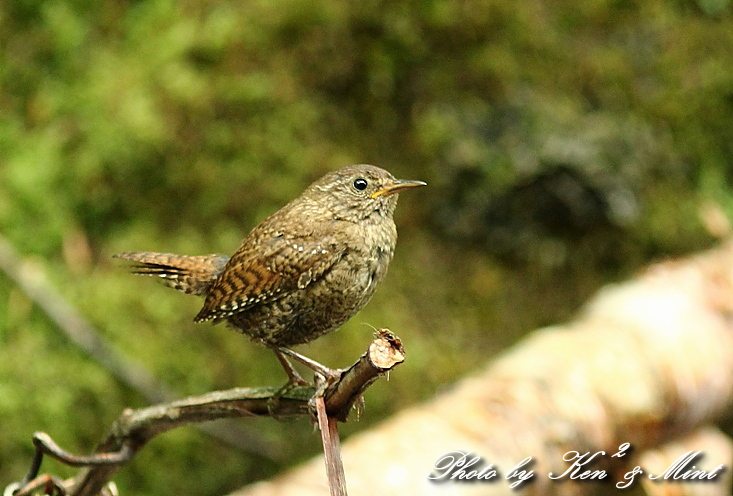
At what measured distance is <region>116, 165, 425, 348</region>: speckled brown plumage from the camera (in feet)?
7.06

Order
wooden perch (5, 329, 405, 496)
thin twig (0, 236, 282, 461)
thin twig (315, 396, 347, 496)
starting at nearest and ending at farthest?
thin twig (315, 396, 347, 496)
wooden perch (5, 329, 405, 496)
thin twig (0, 236, 282, 461)

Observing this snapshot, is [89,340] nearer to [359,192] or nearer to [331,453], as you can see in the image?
[359,192]

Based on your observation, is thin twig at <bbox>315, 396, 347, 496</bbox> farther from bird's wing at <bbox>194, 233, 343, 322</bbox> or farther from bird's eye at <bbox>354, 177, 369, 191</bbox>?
bird's eye at <bbox>354, 177, 369, 191</bbox>

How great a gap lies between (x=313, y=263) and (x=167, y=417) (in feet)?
1.78

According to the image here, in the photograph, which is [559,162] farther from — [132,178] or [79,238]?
[79,238]

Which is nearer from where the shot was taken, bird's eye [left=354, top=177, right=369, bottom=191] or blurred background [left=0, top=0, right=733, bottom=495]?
bird's eye [left=354, top=177, right=369, bottom=191]

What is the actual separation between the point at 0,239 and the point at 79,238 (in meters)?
0.38

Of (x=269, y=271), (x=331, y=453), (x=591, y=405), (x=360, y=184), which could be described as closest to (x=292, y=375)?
(x=269, y=271)

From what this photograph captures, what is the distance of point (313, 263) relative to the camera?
2150 mm

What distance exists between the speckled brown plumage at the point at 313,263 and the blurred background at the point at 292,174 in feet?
5.96

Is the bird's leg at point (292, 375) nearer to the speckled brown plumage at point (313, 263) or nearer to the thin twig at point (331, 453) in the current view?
the speckled brown plumage at point (313, 263)

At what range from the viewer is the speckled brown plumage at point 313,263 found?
2.15 meters

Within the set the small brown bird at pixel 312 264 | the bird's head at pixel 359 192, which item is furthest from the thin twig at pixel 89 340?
the bird's head at pixel 359 192

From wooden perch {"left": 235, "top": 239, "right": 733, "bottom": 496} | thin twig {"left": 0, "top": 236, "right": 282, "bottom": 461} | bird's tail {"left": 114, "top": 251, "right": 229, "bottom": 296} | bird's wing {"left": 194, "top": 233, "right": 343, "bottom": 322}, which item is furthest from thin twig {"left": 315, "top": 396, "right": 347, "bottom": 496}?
thin twig {"left": 0, "top": 236, "right": 282, "bottom": 461}
